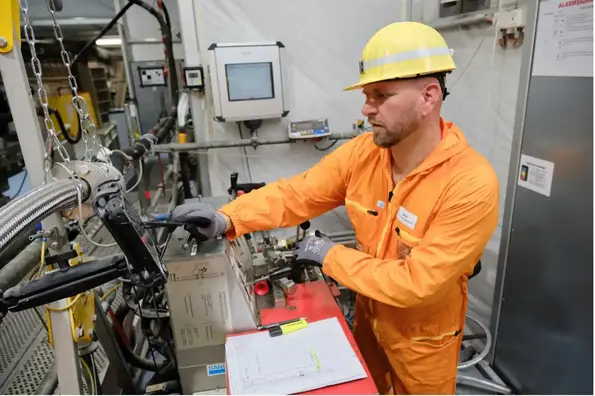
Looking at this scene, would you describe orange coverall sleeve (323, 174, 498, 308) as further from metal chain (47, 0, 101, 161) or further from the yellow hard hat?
metal chain (47, 0, 101, 161)

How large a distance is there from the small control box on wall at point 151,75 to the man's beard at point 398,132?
196 cm

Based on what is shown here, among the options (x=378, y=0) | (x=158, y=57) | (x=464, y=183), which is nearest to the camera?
(x=464, y=183)

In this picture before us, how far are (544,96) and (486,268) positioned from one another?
3.20 feet

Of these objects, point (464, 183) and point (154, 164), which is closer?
point (464, 183)

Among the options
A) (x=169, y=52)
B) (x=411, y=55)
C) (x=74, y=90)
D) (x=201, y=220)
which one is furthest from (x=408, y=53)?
(x=169, y=52)

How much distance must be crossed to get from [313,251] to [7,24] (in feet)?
3.28

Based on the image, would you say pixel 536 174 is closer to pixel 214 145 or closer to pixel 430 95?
pixel 430 95

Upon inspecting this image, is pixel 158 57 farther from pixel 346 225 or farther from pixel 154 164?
pixel 346 225

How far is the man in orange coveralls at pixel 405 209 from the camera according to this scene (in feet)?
3.63

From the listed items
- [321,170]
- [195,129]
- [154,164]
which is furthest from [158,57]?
[321,170]

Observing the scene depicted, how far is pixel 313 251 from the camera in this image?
4.27ft

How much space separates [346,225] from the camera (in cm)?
268

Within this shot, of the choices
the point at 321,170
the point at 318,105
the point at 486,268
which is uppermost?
the point at 318,105

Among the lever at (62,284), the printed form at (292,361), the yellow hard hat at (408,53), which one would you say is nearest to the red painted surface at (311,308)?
the printed form at (292,361)
